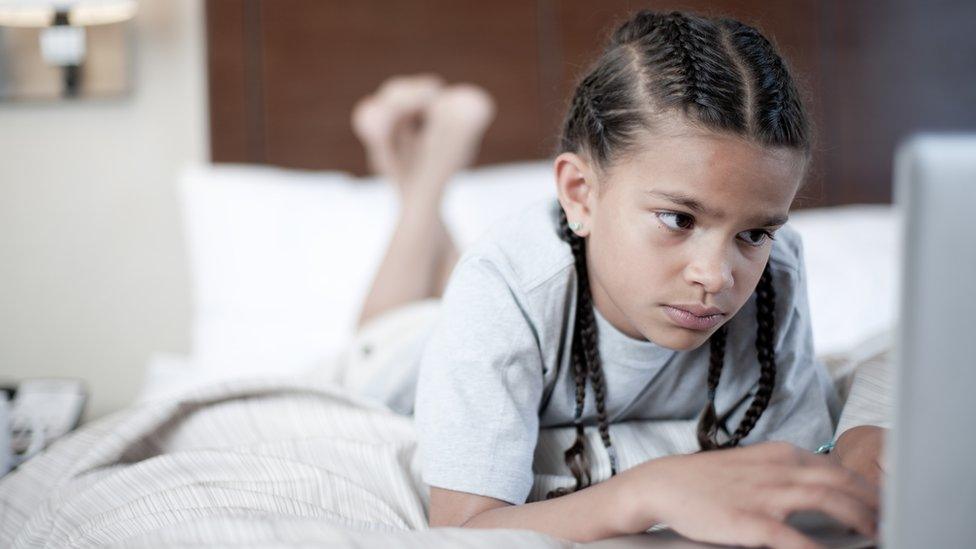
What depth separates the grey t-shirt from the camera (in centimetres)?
89

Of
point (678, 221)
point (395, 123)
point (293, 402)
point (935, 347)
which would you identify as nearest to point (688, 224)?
point (678, 221)

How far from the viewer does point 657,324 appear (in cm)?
88

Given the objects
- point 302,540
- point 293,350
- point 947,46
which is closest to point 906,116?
point 947,46

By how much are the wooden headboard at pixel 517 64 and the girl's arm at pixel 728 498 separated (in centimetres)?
162

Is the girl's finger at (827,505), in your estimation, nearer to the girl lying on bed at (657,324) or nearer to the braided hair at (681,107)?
the girl lying on bed at (657,324)

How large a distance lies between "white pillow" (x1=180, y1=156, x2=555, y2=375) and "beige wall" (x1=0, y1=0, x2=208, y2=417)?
37 centimetres

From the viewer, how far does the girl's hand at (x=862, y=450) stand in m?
0.78

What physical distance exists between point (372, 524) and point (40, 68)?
182 centimetres

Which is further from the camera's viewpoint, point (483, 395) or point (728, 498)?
point (483, 395)

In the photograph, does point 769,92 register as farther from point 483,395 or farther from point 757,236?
point 483,395

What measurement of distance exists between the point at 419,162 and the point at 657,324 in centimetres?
104

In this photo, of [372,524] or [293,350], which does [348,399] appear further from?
[293,350]

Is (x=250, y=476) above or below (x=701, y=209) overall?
below

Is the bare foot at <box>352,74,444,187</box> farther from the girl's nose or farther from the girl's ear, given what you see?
the girl's nose
